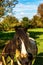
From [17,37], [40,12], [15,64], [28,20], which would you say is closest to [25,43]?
[17,37]

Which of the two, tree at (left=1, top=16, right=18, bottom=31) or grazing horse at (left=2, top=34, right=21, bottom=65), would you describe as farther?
tree at (left=1, top=16, right=18, bottom=31)

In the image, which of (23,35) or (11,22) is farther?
(11,22)

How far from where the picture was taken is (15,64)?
180 cm

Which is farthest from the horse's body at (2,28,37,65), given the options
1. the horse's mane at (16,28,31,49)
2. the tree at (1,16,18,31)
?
the tree at (1,16,18,31)

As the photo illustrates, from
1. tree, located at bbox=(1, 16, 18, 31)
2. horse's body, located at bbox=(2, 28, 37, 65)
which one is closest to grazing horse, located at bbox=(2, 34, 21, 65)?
horse's body, located at bbox=(2, 28, 37, 65)

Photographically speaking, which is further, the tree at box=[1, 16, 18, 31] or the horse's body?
the tree at box=[1, 16, 18, 31]

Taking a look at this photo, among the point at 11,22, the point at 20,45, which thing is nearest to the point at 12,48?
the point at 20,45

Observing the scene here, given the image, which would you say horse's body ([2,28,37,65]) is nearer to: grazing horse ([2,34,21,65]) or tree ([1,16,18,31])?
grazing horse ([2,34,21,65])

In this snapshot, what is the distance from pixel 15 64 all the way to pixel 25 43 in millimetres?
253

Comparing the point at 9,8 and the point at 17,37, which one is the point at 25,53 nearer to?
the point at 17,37

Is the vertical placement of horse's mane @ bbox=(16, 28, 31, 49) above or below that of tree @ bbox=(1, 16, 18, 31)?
above

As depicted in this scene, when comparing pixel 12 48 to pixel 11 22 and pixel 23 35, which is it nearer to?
pixel 23 35

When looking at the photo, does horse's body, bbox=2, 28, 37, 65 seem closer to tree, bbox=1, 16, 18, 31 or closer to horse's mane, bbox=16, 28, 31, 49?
horse's mane, bbox=16, 28, 31, 49

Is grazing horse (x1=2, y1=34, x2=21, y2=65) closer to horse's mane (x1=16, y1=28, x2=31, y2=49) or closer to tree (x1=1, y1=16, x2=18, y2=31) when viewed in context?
horse's mane (x1=16, y1=28, x2=31, y2=49)
